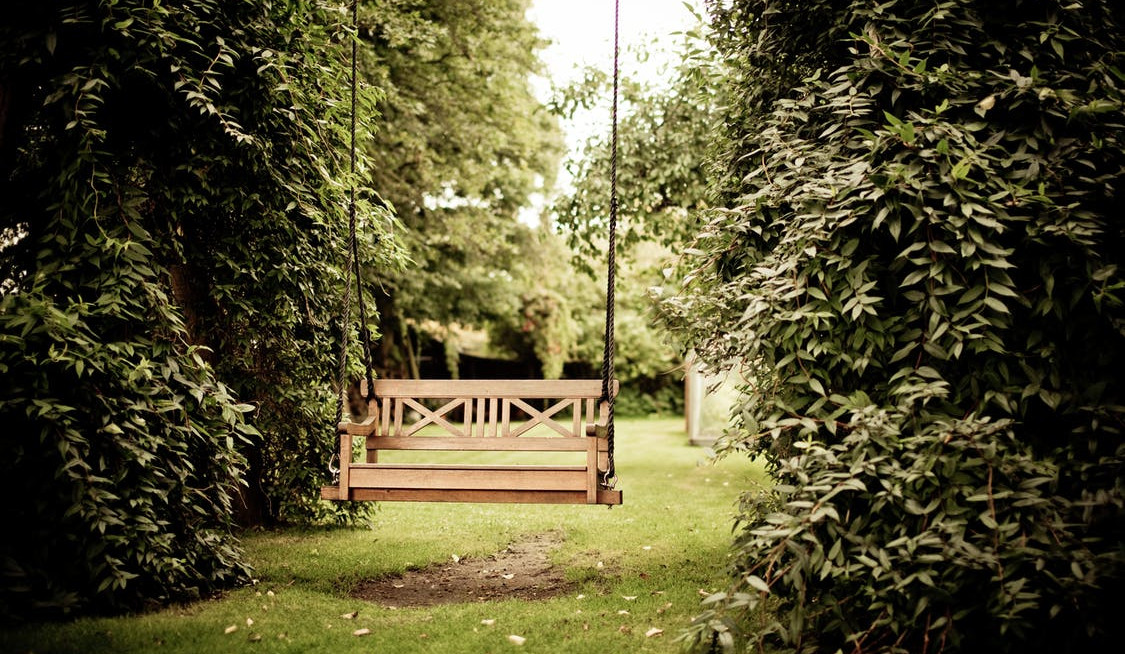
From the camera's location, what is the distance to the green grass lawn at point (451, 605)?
3.76 meters

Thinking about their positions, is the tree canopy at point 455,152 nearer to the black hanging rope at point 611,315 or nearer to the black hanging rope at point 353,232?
the black hanging rope at point 353,232

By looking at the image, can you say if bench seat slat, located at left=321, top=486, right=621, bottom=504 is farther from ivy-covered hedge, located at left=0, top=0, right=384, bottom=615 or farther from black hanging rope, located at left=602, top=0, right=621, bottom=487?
ivy-covered hedge, located at left=0, top=0, right=384, bottom=615

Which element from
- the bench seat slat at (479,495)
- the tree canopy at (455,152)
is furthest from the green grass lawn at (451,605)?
the tree canopy at (455,152)

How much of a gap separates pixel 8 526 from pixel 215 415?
3.76 feet

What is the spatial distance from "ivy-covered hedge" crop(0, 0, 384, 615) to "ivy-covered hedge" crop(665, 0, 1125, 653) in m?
3.15

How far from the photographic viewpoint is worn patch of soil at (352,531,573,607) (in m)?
4.79

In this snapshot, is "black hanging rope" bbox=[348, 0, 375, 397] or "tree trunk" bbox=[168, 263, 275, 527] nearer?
"black hanging rope" bbox=[348, 0, 375, 397]

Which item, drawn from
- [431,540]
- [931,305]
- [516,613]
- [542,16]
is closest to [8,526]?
[516,613]

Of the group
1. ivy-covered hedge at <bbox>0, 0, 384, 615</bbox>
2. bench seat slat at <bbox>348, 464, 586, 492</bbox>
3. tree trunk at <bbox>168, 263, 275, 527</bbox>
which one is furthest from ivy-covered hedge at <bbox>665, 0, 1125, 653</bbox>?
tree trunk at <bbox>168, 263, 275, 527</bbox>

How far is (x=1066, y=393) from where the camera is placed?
9.60ft

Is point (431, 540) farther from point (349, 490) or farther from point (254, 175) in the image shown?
point (254, 175)

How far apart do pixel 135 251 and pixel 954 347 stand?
427 cm

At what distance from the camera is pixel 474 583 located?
517 centimetres

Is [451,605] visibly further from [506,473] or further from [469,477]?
[506,473]
